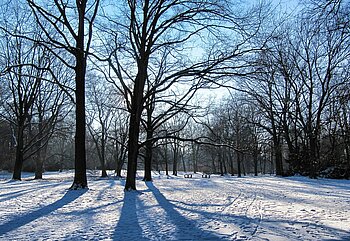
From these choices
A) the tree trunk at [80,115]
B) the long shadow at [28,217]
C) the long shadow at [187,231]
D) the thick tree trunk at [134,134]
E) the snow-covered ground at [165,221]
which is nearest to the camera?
the long shadow at [187,231]

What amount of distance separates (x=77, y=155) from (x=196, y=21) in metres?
7.48

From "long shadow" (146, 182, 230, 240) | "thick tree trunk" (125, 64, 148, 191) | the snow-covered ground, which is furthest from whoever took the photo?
"thick tree trunk" (125, 64, 148, 191)

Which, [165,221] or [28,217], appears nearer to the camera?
[165,221]

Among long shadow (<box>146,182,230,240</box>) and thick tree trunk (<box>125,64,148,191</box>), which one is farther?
thick tree trunk (<box>125,64,148,191</box>)

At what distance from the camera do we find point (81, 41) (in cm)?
1355

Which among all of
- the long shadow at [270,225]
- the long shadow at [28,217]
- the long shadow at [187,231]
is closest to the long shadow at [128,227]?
the long shadow at [187,231]

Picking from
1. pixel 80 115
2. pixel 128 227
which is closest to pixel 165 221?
pixel 128 227

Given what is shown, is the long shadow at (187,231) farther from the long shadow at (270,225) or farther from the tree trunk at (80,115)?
the tree trunk at (80,115)

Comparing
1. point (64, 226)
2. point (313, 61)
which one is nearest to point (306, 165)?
point (313, 61)

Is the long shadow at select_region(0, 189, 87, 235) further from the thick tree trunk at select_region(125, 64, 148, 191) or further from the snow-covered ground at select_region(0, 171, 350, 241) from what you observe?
the thick tree trunk at select_region(125, 64, 148, 191)

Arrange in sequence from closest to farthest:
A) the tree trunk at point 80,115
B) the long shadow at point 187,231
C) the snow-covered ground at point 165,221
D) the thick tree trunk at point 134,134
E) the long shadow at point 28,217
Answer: the long shadow at point 187,231 → the snow-covered ground at point 165,221 → the long shadow at point 28,217 → the tree trunk at point 80,115 → the thick tree trunk at point 134,134

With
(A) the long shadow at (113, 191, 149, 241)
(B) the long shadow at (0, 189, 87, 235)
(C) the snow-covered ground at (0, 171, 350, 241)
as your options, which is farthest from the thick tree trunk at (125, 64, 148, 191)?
(A) the long shadow at (113, 191, 149, 241)

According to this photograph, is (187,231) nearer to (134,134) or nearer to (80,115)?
(134,134)

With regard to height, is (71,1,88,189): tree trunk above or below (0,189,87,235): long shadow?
above
